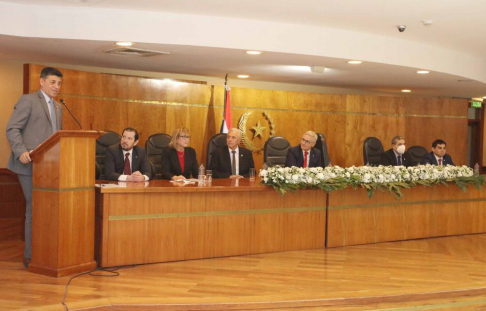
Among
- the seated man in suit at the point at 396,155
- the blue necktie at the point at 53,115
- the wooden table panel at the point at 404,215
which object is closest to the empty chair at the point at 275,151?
the seated man in suit at the point at 396,155

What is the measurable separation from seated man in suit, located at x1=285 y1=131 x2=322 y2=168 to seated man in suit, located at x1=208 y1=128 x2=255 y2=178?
535 millimetres

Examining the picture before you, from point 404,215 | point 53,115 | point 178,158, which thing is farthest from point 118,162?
point 404,215

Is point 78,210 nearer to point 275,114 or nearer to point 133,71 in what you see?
point 133,71

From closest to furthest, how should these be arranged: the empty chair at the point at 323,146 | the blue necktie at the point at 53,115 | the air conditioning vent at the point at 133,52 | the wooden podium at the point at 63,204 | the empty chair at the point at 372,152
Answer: the wooden podium at the point at 63,204 < the blue necktie at the point at 53,115 < the air conditioning vent at the point at 133,52 < the empty chair at the point at 372,152 < the empty chair at the point at 323,146

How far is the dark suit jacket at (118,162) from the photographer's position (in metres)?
6.27

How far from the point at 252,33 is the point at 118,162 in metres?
1.93

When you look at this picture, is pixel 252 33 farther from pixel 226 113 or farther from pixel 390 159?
pixel 390 159

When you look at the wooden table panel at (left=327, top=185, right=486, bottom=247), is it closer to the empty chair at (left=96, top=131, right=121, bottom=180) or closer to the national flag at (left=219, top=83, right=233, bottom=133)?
the empty chair at (left=96, top=131, right=121, bottom=180)

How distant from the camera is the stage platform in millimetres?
4496

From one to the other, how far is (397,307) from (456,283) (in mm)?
759

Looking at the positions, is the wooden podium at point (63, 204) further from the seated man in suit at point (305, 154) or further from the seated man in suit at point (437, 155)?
the seated man in suit at point (437, 155)

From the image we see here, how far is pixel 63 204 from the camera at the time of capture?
496cm

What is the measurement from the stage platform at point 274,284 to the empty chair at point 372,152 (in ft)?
9.08

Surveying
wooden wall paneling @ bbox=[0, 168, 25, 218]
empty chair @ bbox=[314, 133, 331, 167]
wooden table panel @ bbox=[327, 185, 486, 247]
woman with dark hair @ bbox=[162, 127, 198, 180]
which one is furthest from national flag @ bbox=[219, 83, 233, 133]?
wooden wall paneling @ bbox=[0, 168, 25, 218]
